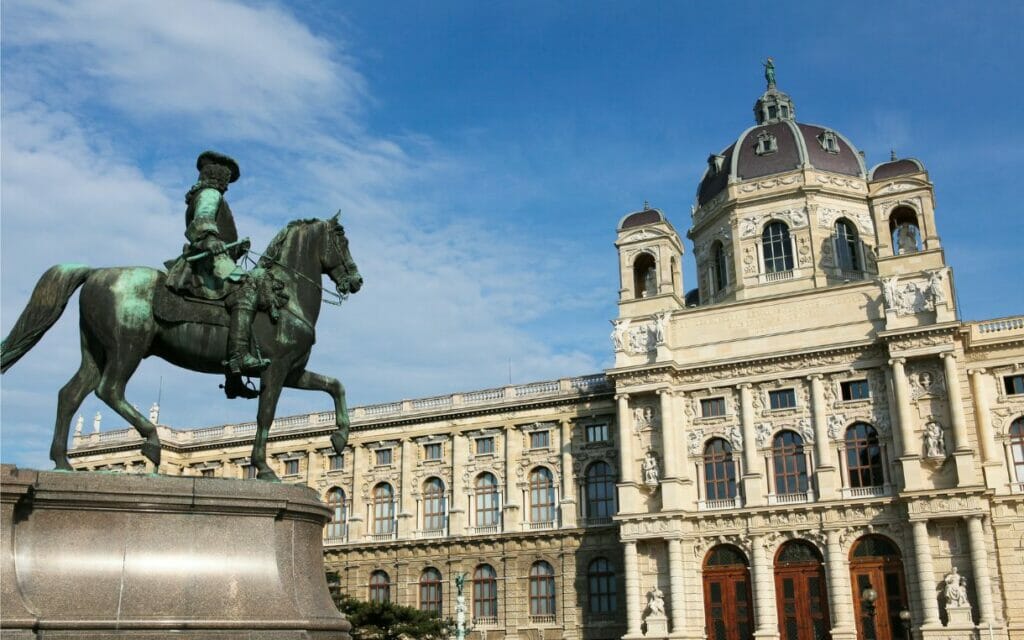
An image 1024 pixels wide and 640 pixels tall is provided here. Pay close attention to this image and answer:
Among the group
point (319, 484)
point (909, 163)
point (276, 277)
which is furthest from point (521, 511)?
point (276, 277)

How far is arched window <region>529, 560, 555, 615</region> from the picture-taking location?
4897 centimetres

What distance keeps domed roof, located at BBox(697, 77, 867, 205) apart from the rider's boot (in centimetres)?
4531

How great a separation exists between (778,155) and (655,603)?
24.9 m

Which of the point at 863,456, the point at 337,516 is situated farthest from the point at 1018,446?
the point at 337,516

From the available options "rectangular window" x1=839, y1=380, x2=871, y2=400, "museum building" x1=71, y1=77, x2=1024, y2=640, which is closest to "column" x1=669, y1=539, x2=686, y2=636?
"museum building" x1=71, y1=77, x2=1024, y2=640

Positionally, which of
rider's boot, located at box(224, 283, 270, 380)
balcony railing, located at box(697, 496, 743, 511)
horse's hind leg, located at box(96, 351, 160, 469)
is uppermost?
balcony railing, located at box(697, 496, 743, 511)

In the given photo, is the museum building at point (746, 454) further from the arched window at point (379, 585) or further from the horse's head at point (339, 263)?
the horse's head at point (339, 263)

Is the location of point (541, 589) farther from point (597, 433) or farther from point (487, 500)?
point (597, 433)

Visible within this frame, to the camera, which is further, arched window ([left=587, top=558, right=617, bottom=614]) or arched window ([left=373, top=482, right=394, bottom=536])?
arched window ([left=373, top=482, right=394, bottom=536])

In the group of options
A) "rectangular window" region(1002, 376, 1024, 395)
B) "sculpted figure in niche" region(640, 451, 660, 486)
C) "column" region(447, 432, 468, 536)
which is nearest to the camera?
"rectangular window" region(1002, 376, 1024, 395)

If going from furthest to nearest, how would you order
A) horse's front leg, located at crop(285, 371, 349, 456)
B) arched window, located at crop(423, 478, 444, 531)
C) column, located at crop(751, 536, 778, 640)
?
arched window, located at crop(423, 478, 444, 531)
column, located at crop(751, 536, 778, 640)
horse's front leg, located at crop(285, 371, 349, 456)

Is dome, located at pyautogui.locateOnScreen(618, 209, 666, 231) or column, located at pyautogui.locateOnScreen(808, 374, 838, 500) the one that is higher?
dome, located at pyautogui.locateOnScreen(618, 209, 666, 231)

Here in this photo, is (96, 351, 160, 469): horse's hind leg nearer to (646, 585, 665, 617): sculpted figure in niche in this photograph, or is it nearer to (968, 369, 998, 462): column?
(646, 585, 665, 617): sculpted figure in niche

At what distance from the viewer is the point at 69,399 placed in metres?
10.2
